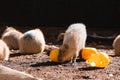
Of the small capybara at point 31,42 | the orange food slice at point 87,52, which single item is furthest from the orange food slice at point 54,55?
the small capybara at point 31,42

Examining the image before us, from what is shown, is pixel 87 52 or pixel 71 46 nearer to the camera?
pixel 71 46

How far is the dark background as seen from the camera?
14484 millimetres

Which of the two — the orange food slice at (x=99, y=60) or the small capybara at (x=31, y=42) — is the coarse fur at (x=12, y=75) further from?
the small capybara at (x=31, y=42)

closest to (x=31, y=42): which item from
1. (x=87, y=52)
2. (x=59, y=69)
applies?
(x=87, y=52)

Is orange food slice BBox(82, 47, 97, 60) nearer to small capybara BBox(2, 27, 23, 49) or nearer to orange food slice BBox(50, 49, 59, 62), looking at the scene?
Result: orange food slice BBox(50, 49, 59, 62)

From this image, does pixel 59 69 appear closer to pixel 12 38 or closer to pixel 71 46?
pixel 71 46

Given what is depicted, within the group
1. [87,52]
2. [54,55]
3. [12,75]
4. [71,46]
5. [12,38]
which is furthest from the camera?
[12,38]

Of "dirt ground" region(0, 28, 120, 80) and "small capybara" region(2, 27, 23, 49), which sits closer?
"dirt ground" region(0, 28, 120, 80)

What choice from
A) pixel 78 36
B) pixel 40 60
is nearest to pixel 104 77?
pixel 78 36

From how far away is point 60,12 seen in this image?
14680 millimetres

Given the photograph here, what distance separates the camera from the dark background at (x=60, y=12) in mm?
14484

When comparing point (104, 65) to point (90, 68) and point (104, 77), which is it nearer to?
point (90, 68)

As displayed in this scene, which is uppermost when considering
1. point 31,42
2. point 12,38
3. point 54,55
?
point 12,38

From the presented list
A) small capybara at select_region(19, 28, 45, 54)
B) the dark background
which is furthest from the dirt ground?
the dark background
